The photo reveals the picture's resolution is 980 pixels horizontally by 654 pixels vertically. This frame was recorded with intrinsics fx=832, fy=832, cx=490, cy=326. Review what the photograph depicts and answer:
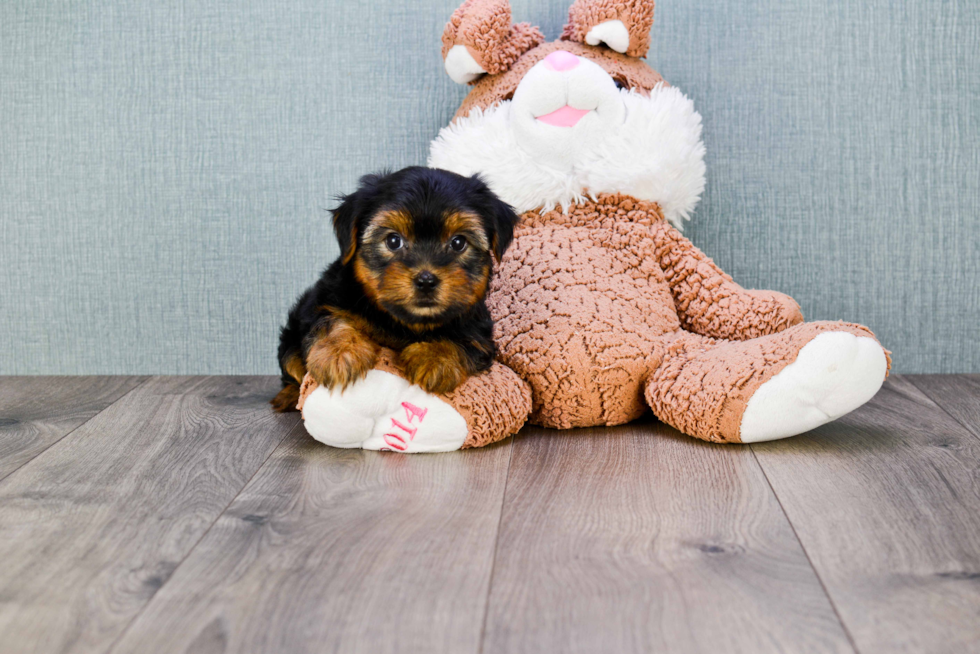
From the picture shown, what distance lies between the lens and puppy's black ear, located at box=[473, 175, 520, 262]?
2.05 metres

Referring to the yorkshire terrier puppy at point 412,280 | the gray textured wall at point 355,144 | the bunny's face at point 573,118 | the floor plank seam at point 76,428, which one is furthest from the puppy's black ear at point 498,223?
the floor plank seam at point 76,428

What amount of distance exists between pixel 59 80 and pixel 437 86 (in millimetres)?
1318

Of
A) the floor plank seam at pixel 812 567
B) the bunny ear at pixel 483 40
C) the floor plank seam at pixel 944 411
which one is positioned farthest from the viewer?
the bunny ear at pixel 483 40

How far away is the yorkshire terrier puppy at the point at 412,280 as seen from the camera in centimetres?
192

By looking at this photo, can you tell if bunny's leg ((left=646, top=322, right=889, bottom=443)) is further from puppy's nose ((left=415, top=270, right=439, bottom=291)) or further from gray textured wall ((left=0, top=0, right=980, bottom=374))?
gray textured wall ((left=0, top=0, right=980, bottom=374))

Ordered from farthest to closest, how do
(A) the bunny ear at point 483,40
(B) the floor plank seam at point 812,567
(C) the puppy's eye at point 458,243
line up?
(A) the bunny ear at point 483,40 < (C) the puppy's eye at point 458,243 < (B) the floor plank seam at point 812,567

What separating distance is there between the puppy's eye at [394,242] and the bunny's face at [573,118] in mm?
602

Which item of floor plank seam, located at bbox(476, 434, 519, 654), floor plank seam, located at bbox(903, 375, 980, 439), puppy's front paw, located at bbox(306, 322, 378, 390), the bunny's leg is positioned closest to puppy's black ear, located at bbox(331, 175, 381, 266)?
puppy's front paw, located at bbox(306, 322, 378, 390)

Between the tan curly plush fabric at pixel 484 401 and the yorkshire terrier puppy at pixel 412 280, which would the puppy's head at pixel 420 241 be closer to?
the yorkshire terrier puppy at pixel 412 280

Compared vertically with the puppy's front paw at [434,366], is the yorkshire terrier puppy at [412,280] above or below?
above

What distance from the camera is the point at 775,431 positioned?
6.73ft

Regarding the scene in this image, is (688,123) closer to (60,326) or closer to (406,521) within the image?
(406,521)

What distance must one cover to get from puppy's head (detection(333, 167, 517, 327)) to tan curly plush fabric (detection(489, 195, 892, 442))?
12.8 inches

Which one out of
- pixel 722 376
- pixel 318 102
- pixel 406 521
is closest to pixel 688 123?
pixel 722 376
